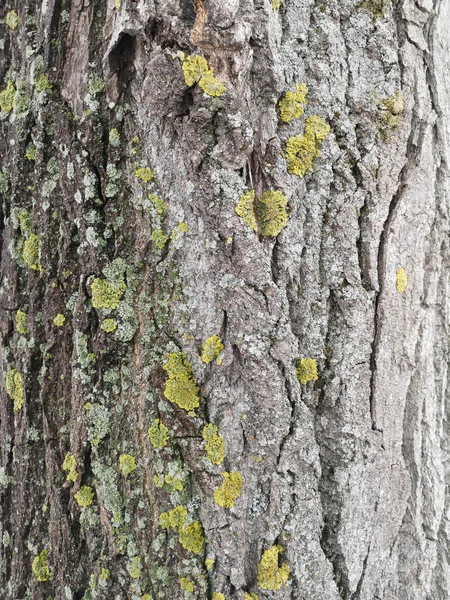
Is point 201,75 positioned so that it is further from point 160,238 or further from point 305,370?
point 305,370

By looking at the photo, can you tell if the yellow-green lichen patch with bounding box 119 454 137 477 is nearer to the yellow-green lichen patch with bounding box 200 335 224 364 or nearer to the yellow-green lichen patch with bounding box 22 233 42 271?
the yellow-green lichen patch with bounding box 200 335 224 364

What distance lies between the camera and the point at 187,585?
1346mm

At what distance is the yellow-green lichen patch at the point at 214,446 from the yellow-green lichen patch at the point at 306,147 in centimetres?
70

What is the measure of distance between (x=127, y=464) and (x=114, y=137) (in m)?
0.87

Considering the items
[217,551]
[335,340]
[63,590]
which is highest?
[335,340]

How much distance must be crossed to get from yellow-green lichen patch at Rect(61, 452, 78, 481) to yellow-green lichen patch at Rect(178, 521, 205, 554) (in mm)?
348

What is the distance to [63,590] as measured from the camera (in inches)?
58.7

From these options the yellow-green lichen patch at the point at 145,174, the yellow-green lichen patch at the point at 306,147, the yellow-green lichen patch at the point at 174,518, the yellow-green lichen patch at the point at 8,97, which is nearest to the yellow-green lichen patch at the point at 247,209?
the yellow-green lichen patch at the point at 306,147

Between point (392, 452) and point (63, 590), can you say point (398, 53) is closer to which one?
point (392, 452)

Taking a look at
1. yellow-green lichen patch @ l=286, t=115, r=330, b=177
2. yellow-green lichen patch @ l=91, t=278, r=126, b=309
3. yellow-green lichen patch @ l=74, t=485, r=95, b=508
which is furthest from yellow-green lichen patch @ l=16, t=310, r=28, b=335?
yellow-green lichen patch @ l=286, t=115, r=330, b=177

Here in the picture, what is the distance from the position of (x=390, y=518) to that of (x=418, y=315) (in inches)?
22.6

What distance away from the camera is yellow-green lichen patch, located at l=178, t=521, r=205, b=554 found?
1353 millimetres

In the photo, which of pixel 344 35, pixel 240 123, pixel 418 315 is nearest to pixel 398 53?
pixel 344 35

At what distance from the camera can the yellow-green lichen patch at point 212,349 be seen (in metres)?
1.35
